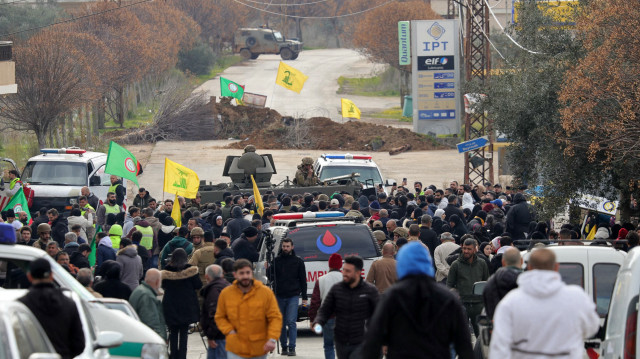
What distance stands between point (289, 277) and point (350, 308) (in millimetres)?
3320

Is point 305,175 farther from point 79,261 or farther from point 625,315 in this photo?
point 625,315

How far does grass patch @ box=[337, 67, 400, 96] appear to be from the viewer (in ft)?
236

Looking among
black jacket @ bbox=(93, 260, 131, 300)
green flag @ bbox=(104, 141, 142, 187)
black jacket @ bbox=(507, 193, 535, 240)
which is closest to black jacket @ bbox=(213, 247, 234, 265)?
black jacket @ bbox=(93, 260, 131, 300)

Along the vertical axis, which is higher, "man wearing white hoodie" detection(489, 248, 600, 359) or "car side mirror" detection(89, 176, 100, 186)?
"car side mirror" detection(89, 176, 100, 186)

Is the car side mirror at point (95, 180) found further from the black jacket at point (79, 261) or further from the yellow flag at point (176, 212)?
the black jacket at point (79, 261)

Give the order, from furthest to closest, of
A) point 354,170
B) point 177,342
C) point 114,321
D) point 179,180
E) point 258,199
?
point 354,170, point 179,180, point 258,199, point 177,342, point 114,321

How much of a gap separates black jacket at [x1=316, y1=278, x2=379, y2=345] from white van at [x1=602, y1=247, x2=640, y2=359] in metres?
2.10

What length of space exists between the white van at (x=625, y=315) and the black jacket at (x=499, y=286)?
3.94 ft

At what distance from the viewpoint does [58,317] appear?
7.12 meters

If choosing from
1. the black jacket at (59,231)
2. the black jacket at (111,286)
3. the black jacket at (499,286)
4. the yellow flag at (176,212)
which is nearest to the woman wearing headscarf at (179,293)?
the black jacket at (111,286)

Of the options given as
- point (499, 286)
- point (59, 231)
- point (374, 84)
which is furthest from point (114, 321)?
point (374, 84)

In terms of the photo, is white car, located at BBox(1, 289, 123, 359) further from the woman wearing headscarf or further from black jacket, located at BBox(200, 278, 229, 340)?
the woman wearing headscarf

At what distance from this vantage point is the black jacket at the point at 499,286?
843 centimetres

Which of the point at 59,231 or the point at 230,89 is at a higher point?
the point at 230,89
